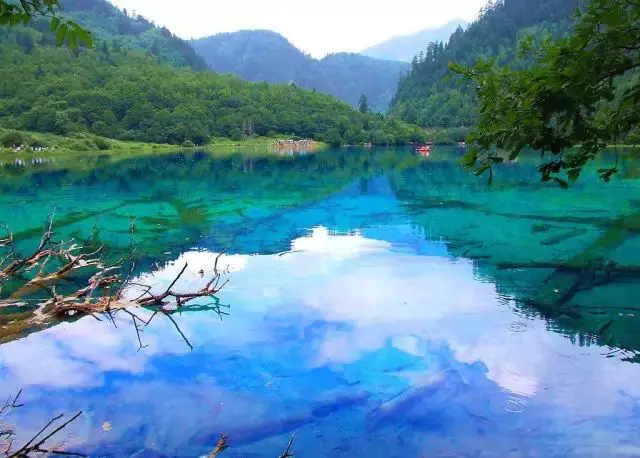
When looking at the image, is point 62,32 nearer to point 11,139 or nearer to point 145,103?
point 11,139

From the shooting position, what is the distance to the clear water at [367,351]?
7500 millimetres

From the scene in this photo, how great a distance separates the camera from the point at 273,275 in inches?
614

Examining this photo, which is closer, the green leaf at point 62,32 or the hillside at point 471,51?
the green leaf at point 62,32

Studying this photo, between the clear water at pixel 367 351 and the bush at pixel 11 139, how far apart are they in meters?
77.4

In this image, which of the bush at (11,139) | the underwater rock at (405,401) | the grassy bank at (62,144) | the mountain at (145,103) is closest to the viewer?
the underwater rock at (405,401)

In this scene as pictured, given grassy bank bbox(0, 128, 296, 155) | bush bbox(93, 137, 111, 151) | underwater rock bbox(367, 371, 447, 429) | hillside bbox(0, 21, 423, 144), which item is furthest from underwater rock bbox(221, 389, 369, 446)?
hillside bbox(0, 21, 423, 144)

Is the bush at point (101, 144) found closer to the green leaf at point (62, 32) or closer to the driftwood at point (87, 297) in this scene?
the driftwood at point (87, 297)

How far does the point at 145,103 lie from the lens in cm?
13862

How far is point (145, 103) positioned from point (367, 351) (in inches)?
5549

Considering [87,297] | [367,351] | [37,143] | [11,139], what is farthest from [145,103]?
[367,351]

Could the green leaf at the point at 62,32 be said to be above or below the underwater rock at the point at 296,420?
above

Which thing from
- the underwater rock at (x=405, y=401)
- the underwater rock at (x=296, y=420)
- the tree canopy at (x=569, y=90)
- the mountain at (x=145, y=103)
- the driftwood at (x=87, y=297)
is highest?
the mountain at (x=145, y=103)

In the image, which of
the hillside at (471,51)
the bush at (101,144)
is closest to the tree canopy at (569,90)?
the bush at (101,144)

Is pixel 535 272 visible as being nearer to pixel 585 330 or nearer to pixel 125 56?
pixel 585 330
